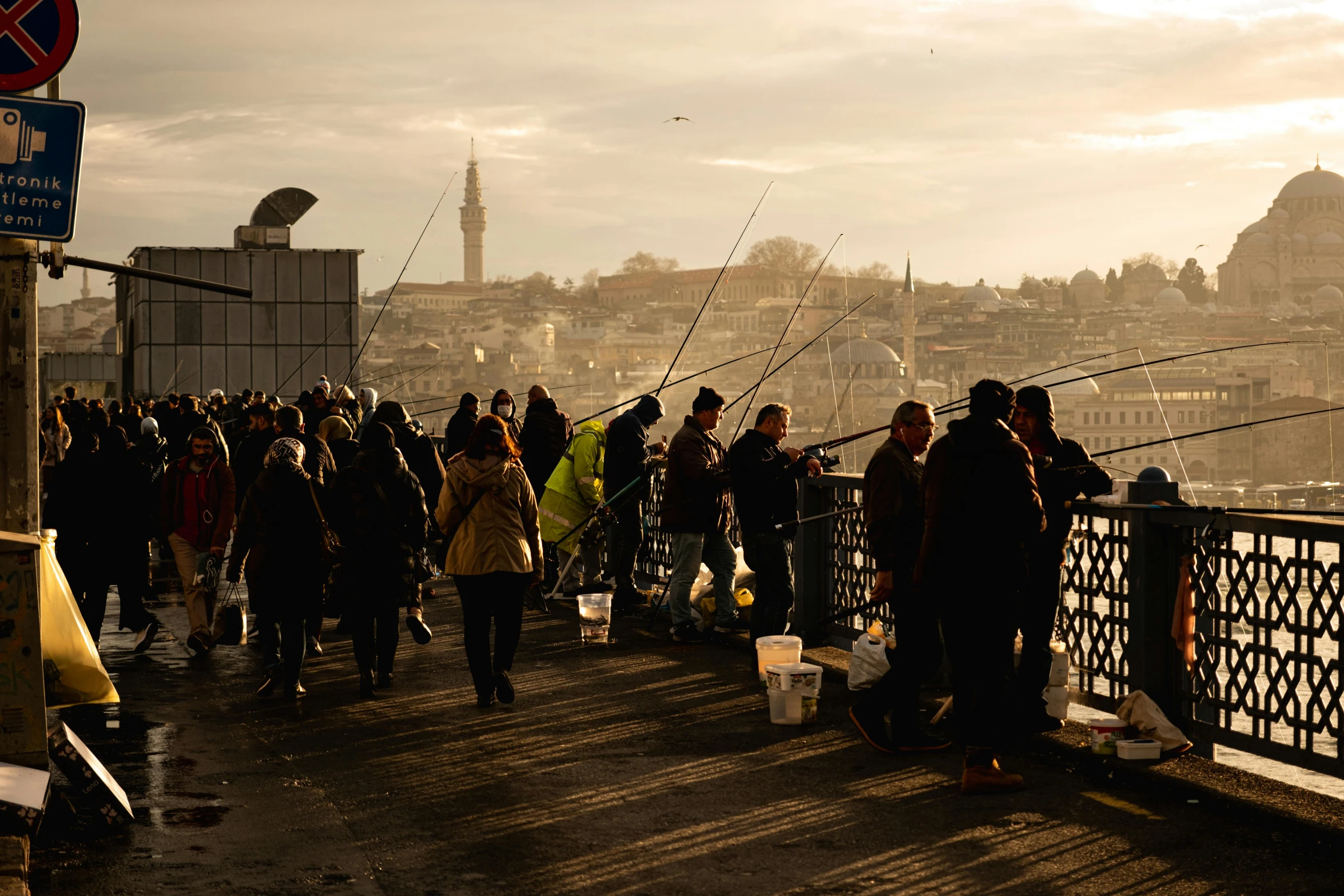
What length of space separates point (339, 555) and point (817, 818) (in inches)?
146

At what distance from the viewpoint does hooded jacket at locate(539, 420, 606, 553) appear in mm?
10953

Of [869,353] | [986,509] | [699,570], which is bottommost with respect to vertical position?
[699,570]

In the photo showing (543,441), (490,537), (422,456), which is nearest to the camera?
(490,537)

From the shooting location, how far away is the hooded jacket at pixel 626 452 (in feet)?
36.3

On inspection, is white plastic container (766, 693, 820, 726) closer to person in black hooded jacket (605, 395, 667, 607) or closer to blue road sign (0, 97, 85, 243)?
blue road sign (0, 97, 85, 243)

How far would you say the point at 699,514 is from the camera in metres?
9.34

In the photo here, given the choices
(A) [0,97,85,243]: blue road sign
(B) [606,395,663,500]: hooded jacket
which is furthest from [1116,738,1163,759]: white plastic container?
(B) [606,395,663,500]: hooded jacket

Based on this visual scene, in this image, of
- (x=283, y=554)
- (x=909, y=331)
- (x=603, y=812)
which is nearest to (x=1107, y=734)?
(x=603, y=812)

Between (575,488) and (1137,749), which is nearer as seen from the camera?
(1137,749)

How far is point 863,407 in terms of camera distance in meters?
148

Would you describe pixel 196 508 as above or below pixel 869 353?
below

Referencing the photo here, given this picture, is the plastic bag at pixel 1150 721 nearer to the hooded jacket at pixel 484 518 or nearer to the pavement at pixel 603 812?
the pavement at pixel 603 812

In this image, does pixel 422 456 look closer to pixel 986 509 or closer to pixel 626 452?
pixel 626 452

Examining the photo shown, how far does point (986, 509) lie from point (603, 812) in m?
1.78
